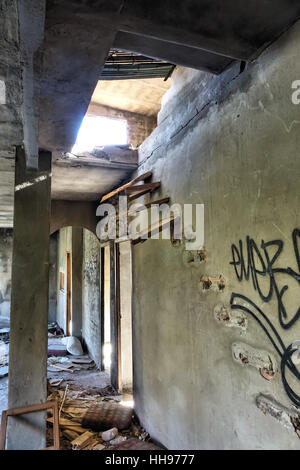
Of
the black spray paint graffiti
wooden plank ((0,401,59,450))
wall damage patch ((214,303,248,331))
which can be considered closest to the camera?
the black spray paint graffiti

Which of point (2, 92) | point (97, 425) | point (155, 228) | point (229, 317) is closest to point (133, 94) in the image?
point (155, 228)

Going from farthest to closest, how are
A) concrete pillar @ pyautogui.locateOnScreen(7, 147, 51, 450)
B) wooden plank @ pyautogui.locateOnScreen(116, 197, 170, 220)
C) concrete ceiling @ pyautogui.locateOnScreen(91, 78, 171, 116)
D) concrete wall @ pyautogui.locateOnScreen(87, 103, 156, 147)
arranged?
concrete wall @ pyautogui.locateOnScreen(87, 103, 156, 147), concrete ceiling @ pyautogui.locateOnScreen(91, 78, 171, 116), wooden plank @ pyautogui.locateOnScreen(116, 197, 170, 220), concrete pillar @ pyautogui.locateOnScreen(7, 147, 51, 450)

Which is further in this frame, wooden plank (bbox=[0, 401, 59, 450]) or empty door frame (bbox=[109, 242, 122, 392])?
empty door frame (bbox=[109, 242, 122, 392])

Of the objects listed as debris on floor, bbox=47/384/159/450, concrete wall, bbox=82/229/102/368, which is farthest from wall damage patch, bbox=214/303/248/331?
concrete wall, bbox=82/229/102/368

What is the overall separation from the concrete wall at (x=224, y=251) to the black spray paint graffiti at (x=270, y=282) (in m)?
0.01

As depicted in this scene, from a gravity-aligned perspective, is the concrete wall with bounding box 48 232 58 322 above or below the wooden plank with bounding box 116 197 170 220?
below

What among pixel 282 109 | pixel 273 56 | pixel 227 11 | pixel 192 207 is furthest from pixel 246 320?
pixel 227 11

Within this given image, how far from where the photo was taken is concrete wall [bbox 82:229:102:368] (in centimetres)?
617

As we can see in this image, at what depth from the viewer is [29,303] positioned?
292cm

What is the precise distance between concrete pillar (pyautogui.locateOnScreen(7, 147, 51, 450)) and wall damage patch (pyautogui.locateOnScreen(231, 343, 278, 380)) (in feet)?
6.12

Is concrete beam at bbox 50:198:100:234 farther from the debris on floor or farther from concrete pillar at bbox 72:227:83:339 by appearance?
the debris on floor

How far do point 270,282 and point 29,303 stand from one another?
88.4 inches

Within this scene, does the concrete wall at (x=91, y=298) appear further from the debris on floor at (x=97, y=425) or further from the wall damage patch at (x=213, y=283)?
the wall damage patch at (x=213, y=283)
